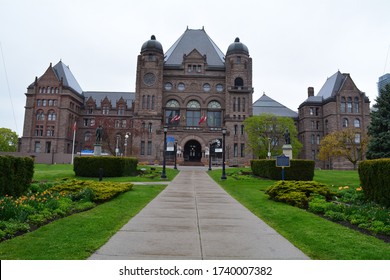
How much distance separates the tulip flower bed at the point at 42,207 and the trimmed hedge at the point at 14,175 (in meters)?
1.20

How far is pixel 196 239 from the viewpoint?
6.52 m

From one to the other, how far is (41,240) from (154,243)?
2401 millimetres

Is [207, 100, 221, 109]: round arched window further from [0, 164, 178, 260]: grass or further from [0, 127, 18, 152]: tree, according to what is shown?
[0, 127, 18, 152]: tree

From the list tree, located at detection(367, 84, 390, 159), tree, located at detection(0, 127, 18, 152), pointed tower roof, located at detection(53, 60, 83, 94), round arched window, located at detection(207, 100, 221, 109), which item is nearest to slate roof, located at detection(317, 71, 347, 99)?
round arched window, located at detection(207, 100, 221, 109)

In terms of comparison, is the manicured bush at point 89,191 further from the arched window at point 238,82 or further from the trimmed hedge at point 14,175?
the arched window at point 238,82

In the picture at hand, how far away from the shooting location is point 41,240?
20.6 feet

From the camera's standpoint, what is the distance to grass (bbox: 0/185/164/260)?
533 centimetres

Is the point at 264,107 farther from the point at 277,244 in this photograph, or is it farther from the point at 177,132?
the point at 277,244

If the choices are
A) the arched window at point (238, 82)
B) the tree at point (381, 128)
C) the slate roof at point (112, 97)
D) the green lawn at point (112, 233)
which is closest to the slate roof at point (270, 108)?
the arched window at point (238, 82)

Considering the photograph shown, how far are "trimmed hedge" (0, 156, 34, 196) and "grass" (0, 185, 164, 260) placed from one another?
484cm

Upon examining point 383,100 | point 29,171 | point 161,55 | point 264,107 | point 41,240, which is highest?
point 161,55

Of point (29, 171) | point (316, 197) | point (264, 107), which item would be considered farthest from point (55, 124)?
point (316, 197)

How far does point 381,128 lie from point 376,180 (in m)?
17.7

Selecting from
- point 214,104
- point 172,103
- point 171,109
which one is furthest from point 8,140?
point 214,104
